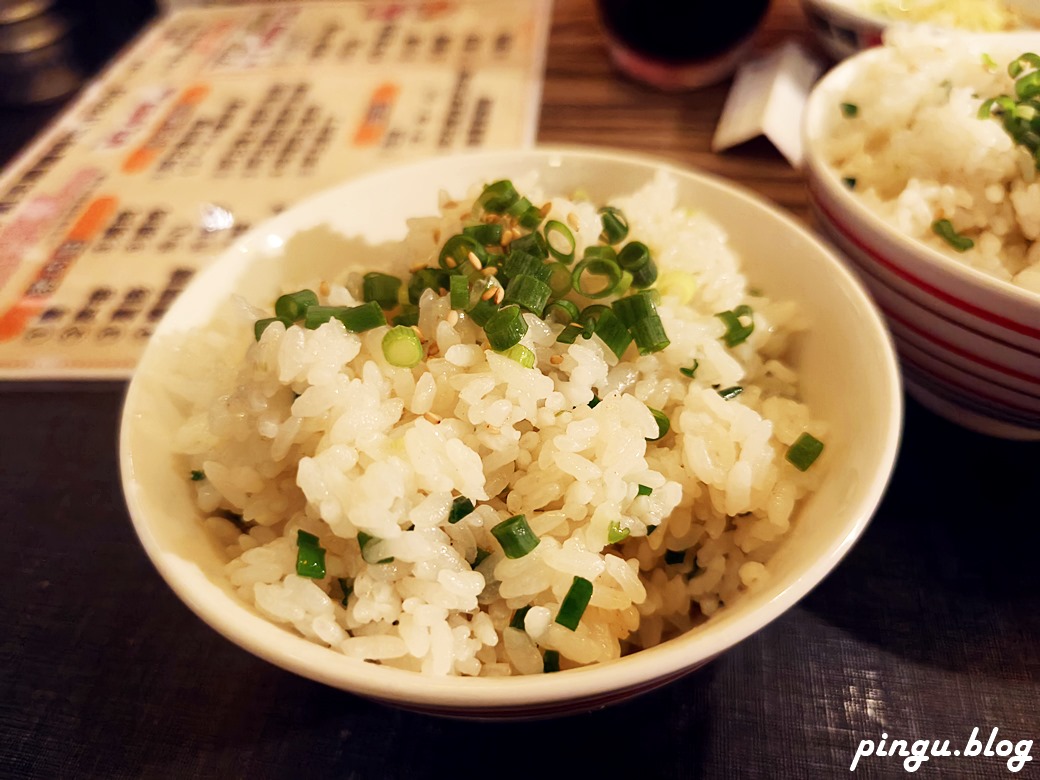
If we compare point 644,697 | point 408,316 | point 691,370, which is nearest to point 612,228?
point 691,370

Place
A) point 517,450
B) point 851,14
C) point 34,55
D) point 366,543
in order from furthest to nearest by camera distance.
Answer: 1. point 34,55
2. point 851,14
3. point 517,450
4. point 366,543

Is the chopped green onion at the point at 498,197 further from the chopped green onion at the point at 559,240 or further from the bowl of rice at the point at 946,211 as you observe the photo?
the bowl of rice at the point at 946,211

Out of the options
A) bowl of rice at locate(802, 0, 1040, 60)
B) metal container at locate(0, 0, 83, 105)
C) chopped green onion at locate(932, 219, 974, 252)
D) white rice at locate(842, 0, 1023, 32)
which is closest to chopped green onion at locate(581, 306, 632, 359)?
chopped green onion at locate(932, 219, 974, 252)

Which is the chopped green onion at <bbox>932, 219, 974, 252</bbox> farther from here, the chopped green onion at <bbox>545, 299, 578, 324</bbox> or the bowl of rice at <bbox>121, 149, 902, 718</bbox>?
the chopped green onion at <bbox>545, 299, 578, 324</bbox>

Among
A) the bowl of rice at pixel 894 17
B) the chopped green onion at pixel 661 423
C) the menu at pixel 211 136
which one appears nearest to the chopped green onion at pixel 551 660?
the chopped green onion at pixel 661 423

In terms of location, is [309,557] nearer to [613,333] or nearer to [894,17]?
[613,333]

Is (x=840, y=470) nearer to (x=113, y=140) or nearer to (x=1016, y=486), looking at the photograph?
(x=1016, y=486)

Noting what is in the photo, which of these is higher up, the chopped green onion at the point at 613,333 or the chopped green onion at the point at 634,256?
the chopped green onion at the point at 634,256
